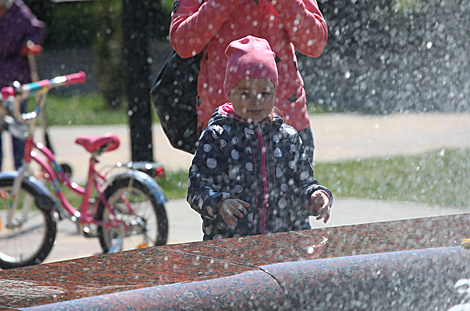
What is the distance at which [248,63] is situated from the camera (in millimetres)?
2633

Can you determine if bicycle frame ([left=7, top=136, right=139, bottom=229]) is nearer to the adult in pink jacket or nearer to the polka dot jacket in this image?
the adult in pink jacket

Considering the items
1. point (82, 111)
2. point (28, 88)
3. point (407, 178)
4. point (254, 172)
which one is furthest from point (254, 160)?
point (82, 111)

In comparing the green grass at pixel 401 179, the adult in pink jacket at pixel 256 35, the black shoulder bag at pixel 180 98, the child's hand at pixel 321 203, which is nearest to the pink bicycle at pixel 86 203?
the black shoulder bag at pixel 180 98

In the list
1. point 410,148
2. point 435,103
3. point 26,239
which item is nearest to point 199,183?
point 26,239

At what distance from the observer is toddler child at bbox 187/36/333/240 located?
2.62 m

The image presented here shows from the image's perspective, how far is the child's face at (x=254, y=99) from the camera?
8.69 ft

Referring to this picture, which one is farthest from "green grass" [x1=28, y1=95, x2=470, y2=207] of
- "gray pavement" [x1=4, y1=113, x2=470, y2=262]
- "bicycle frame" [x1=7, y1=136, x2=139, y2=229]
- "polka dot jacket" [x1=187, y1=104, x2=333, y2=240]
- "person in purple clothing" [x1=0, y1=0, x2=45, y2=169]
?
"polka dot jacket" [x1=187, y1=104, x2=333, y2=240]

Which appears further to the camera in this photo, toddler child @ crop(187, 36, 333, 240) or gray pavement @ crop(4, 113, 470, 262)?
gray pavement @ crop(4, 113, 470, 262)

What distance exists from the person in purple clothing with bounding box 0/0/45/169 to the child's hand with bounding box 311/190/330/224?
4483 millimetres

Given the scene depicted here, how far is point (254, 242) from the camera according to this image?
8.04 ft

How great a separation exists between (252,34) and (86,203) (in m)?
2.20

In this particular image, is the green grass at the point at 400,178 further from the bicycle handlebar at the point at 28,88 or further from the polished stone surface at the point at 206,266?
the polished stone surface at the point at 206,266

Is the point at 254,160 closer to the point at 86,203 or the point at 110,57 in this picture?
the point at 86,203

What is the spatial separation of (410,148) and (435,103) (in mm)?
5817
